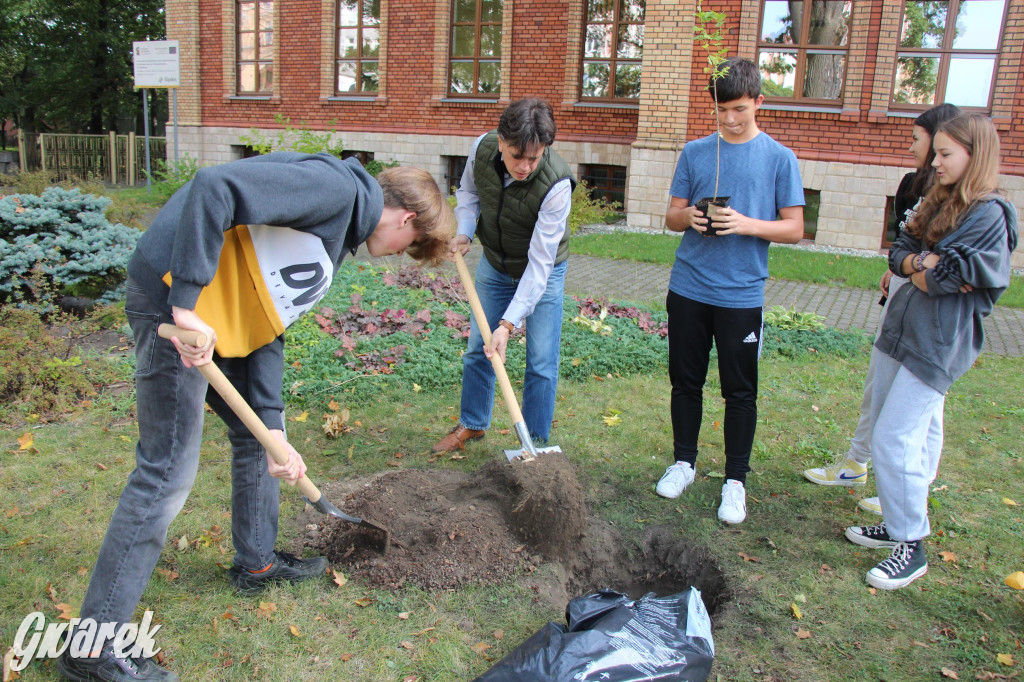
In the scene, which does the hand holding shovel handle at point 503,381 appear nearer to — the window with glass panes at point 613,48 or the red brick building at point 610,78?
the red brick building at point 610,78

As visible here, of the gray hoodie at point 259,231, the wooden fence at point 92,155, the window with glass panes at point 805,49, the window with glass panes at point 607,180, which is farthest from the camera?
the wooden fence at point 92,155

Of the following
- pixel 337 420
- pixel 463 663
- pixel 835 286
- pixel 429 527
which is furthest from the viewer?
pixel 835 286

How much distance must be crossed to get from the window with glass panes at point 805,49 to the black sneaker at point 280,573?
11110 millimetres

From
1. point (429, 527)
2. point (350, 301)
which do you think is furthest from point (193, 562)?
point (350, 301)

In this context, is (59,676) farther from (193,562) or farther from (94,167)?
(94,167)

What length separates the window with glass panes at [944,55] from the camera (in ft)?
35.2

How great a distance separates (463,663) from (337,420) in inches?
81.5

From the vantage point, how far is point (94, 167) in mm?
21094

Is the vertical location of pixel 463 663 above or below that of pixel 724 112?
below

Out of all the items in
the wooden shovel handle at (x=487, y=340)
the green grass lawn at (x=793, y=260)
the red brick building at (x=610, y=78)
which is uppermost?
the red brick building at (x=610, y=78)

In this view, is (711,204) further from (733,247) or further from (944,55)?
(944,55)

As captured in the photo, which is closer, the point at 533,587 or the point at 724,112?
the point at 533,587

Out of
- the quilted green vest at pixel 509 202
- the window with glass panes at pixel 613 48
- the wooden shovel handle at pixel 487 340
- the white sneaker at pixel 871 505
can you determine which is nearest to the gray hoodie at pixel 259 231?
the wooden shovel handle at pixel 487 340

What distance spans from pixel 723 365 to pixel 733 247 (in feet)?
1.80
